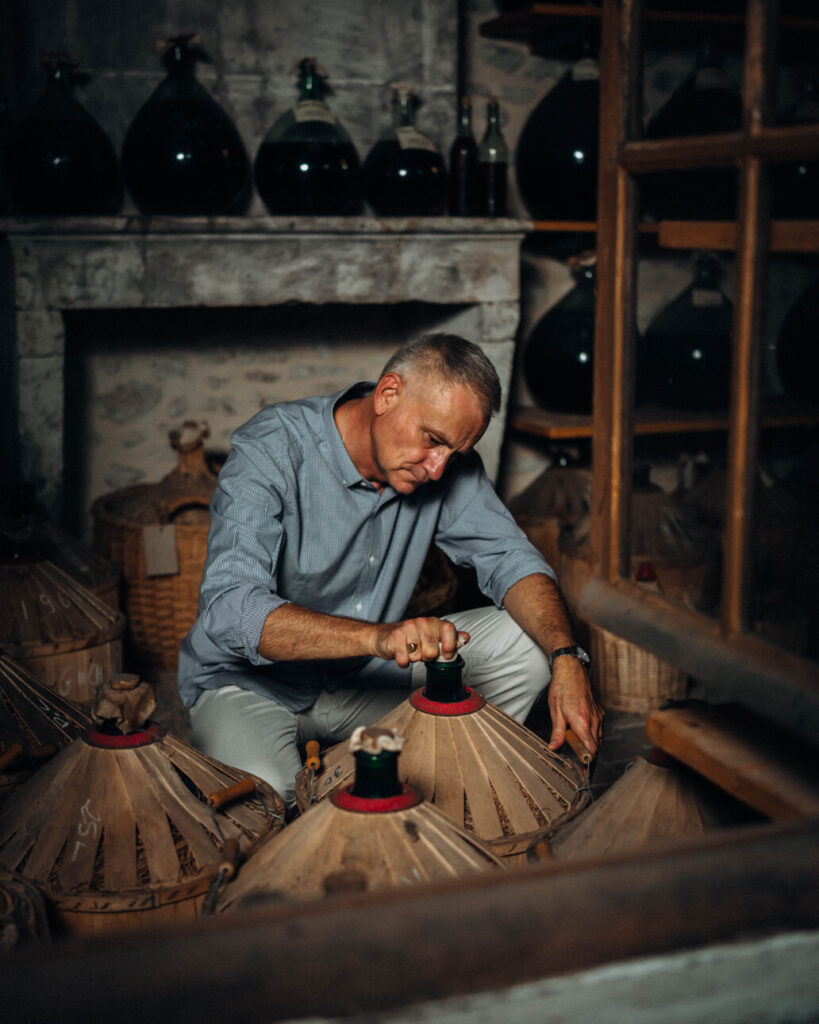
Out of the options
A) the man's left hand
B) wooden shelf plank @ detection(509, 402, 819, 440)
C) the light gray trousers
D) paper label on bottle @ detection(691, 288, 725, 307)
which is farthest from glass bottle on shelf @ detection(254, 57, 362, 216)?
the man's left hand

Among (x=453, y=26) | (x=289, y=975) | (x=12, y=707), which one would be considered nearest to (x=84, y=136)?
(x=453, y=26)

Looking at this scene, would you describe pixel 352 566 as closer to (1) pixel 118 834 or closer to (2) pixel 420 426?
(2) pixel 420 426

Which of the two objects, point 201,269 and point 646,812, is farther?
point 201,269

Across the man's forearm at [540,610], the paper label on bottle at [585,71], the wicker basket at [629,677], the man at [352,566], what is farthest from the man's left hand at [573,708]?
the paper label on bottle at [585,71]

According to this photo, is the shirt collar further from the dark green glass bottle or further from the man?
the dark green glass bottle

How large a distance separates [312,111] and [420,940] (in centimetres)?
384

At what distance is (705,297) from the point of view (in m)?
4.55

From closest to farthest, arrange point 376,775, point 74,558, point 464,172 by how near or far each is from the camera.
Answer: point 376,775
point 74,558
point 464,172

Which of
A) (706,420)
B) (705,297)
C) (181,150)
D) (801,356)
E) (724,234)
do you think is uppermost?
(181,150)

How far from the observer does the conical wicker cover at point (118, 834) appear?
1573 millimetres

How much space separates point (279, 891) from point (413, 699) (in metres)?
0.59

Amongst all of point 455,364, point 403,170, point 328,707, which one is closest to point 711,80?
point 455,364

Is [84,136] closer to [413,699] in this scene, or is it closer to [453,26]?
[453,26]

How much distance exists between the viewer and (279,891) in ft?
4.34
